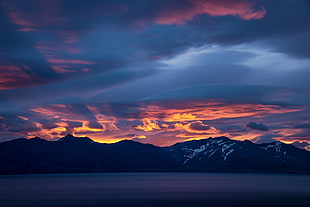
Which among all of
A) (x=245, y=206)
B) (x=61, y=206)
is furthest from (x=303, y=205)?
(x=61, y=206)

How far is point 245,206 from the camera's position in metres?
110

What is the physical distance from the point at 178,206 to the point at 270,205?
29859 millimetres

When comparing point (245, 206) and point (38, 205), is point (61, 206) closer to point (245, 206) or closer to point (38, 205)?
point (38, 205)

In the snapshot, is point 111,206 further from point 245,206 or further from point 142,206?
point 245,206

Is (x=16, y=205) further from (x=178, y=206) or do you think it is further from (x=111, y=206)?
(x=178, y=206)

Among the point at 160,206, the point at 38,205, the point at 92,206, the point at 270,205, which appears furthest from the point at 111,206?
the point at 270,205

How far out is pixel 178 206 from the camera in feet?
363

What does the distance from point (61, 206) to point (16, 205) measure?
1488 cm

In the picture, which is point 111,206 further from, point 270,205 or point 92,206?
point 270,205

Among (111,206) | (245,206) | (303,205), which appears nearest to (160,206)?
(111,206)

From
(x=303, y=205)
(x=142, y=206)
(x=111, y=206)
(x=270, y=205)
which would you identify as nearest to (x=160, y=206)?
(x=142, y=206)

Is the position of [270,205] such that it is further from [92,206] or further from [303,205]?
[92,206]

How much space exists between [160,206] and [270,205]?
3543 cm

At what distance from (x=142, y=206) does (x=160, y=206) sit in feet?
18.9
